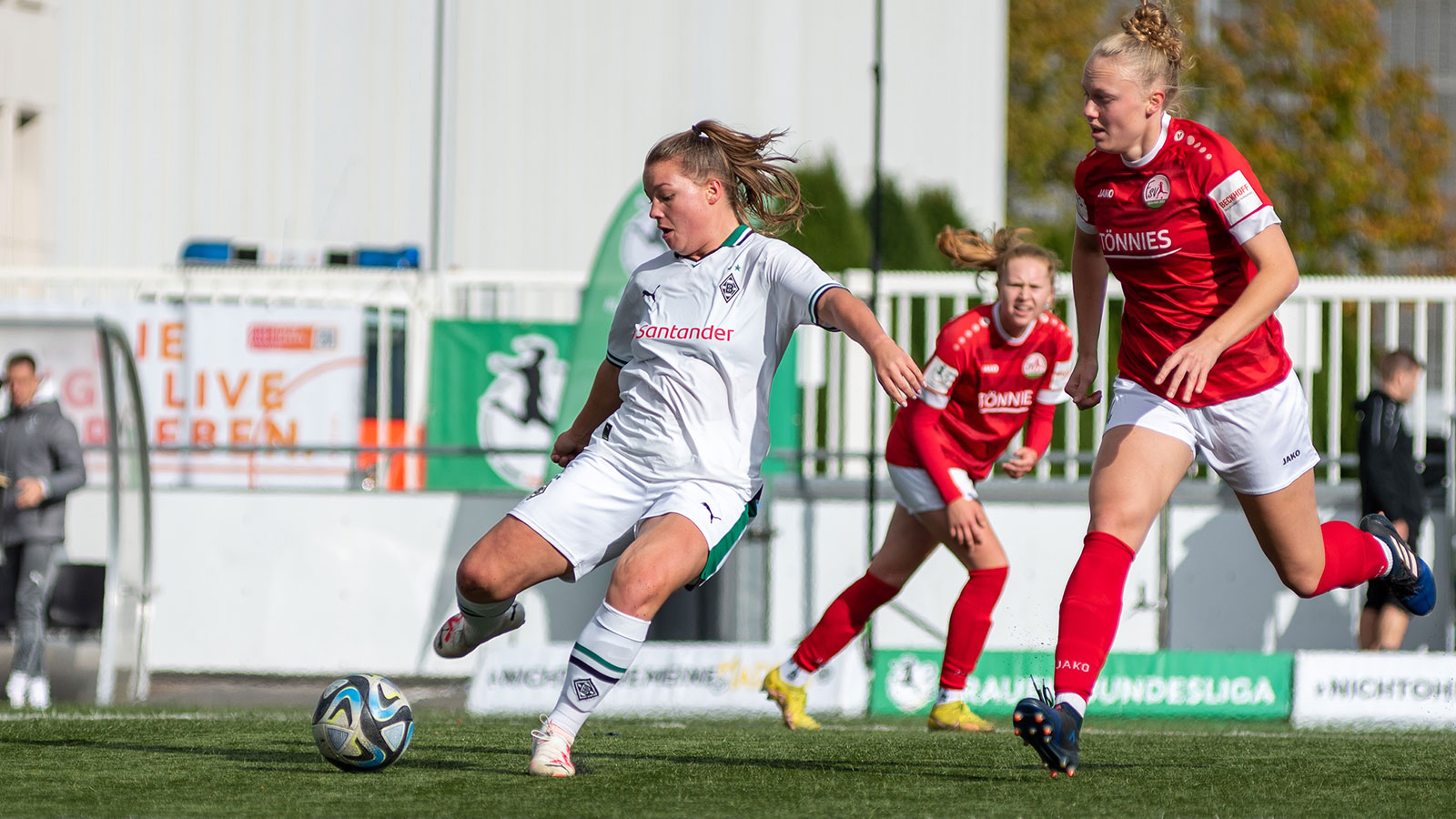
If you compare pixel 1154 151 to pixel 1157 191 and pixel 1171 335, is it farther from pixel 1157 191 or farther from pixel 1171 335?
pixel 1171 335

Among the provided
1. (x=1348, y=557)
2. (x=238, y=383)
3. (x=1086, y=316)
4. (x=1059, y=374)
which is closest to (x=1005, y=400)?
(x=1059, y=374)

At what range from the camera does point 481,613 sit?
18.2ft

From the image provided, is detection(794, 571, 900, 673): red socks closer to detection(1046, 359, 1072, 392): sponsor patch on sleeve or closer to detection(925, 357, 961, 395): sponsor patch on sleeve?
detection(925, 357, 961, 395): sponsor patch on sleeve

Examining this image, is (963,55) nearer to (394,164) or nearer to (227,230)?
(394,164)

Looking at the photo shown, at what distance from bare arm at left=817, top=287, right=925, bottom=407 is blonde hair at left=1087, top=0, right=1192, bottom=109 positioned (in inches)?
37.3

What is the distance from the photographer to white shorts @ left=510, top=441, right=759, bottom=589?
17.4 feet

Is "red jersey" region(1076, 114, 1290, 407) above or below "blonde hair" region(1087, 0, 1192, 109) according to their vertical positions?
below

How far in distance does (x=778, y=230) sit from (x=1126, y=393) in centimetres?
115

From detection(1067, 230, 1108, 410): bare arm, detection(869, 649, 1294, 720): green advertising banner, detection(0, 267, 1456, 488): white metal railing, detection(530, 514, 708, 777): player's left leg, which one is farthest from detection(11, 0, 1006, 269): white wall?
detection(530, 514, 708, 777): player's left leg

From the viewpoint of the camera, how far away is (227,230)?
21.6 metres

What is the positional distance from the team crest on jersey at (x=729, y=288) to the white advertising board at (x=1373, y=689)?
4454mm

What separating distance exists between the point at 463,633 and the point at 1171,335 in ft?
7.36

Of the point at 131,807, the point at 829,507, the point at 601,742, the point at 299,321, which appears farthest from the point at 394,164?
the point at 131,807

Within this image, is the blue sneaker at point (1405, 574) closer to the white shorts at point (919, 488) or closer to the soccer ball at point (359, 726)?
the white shorts at point (919, 488)
